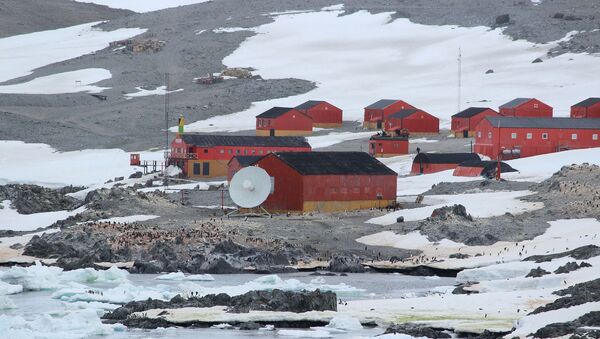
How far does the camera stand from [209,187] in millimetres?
79688

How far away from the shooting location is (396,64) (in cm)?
16300

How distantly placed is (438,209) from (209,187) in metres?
22.6

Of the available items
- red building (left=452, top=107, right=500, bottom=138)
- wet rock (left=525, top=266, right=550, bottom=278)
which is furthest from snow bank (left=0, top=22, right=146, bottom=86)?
wet rock (left=525, top=266, right=550, bottom=278)

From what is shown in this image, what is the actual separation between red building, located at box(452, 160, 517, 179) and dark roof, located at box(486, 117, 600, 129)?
425 inches

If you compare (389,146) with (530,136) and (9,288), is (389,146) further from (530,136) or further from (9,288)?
(9,288)

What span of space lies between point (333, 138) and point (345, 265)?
62.0 metres

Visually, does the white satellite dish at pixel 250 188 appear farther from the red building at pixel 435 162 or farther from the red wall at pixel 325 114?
the red wall at pixel 325 114

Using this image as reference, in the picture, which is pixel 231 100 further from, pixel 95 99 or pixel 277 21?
pixel 277 21

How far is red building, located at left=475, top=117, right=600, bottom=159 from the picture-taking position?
301 ft

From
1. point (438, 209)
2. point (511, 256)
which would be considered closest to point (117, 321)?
point (511, 256)

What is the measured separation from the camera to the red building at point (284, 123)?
11712 centimetres

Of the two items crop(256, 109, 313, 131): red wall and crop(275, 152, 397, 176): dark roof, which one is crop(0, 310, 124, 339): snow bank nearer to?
crop(275, 152, 397, 176): dark roof

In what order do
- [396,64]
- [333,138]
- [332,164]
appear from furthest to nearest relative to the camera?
[396,64], [333,138], [332,164]

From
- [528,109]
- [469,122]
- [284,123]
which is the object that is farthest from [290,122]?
[528,109]
